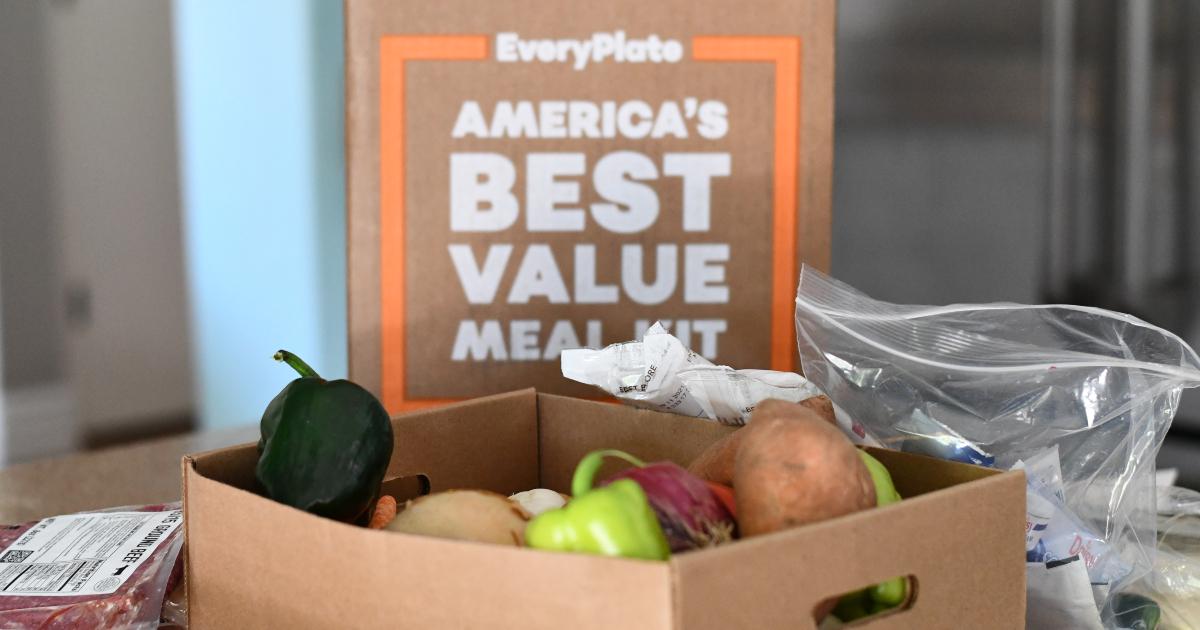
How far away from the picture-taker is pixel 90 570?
1.90ft

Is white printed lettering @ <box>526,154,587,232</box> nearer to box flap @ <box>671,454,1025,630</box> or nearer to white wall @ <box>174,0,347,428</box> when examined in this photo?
white wall @ <box>174,0,347,428</box>

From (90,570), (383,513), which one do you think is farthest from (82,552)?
(383,513)

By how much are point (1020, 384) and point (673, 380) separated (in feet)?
0.80

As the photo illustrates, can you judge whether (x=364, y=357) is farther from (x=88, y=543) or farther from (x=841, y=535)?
(x=841, y=535)

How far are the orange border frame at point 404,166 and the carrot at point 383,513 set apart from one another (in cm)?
23

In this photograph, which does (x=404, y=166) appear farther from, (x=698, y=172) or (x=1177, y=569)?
(x=1177, y=569)

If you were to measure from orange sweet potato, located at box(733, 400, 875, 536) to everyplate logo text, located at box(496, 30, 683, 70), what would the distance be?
19.5 inches

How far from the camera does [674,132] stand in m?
0.87

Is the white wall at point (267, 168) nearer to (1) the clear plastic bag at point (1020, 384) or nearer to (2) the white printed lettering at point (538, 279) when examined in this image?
(2) the white printed lettering at point (538, 279)

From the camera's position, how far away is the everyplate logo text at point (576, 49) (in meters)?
0.86

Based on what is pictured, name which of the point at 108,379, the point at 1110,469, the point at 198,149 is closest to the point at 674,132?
the point at 1110,469

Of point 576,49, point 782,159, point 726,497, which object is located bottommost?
point 726,497

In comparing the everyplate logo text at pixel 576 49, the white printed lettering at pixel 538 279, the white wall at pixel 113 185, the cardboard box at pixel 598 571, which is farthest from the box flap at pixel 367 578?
the white wall at pixel 113 185

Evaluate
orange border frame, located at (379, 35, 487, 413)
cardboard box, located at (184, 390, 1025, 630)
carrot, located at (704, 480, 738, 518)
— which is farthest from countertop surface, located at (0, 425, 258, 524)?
carrot, located at (704, 480, 738, 518)
